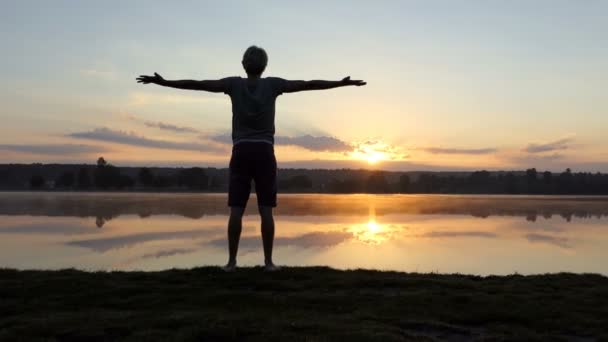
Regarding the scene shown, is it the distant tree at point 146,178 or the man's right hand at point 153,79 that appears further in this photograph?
the distant tree at point 146,178

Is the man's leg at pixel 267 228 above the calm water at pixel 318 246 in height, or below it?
above

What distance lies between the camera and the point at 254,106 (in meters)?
8.16

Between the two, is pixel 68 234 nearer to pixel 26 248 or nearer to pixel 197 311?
Result: pixel 26 248

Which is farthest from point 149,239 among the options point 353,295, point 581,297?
point 581,297

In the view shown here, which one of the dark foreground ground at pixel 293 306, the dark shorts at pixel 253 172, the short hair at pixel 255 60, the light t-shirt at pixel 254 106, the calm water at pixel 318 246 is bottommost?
the calm water at pixel 318 246

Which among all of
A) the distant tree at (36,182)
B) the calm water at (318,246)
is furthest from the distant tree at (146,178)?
the calm water at (318,246)

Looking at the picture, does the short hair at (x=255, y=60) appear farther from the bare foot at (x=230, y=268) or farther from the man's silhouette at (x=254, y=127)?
the bare foot at (x=230, y=268)

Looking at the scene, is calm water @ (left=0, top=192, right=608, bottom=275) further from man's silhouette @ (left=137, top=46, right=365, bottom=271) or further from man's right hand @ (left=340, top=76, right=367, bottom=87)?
man's right hand @ (left=340, top=76, right=367, bottom=87)

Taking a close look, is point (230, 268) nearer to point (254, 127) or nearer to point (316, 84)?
point (254, 127)

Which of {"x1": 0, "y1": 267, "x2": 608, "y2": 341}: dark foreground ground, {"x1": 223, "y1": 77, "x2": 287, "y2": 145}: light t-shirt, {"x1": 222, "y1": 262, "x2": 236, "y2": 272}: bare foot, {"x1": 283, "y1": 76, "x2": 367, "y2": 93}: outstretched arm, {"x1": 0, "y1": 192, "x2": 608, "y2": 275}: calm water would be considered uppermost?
{"x1": 283, "y1": 76, "x2": 367, "y2": 93}: outstretched arm

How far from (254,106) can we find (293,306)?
304 centimetres

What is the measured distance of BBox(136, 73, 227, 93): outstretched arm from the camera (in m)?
7.96

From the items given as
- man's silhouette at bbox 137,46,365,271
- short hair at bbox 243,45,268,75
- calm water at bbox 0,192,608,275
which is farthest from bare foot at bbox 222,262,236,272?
calm water at bbox 0,192,608,275

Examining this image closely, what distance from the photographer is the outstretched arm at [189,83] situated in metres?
7.96
